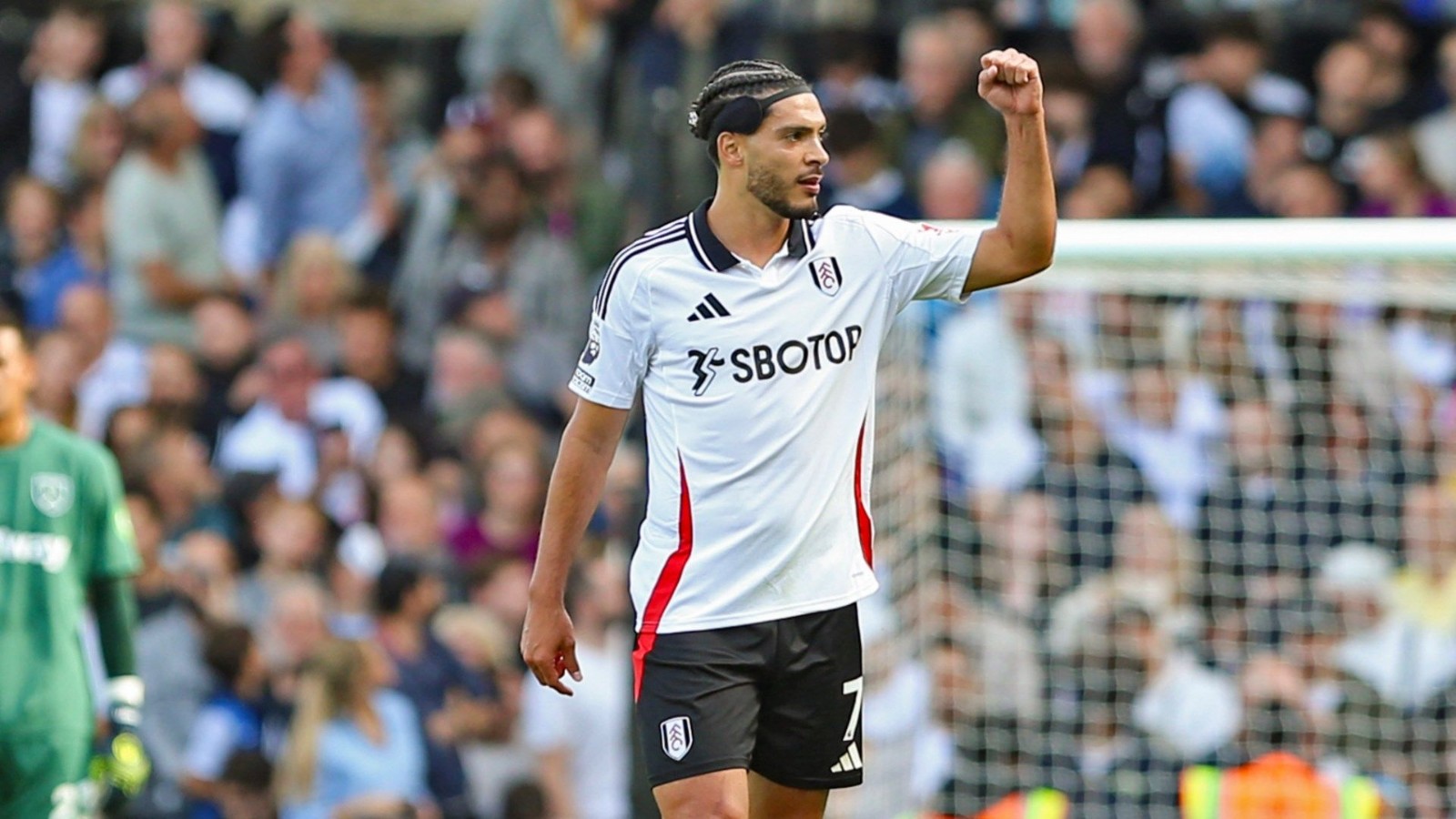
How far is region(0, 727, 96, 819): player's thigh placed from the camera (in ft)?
23.7

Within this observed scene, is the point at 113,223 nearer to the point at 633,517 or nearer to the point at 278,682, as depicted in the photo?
the point at 278,682

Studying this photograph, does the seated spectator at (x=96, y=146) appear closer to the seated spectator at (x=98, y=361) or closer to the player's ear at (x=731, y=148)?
the seated spectator at (x=98, y=361)

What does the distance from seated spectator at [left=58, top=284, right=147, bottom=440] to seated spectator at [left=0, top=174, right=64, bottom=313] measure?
1.68 ft

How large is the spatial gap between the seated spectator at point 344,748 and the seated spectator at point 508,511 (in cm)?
130

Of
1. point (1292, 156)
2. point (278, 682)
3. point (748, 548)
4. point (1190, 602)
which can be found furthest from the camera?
point (1292, 156)

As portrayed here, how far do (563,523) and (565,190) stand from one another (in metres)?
6.75

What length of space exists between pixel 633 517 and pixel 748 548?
2.91 meters

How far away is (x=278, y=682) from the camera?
9961mm

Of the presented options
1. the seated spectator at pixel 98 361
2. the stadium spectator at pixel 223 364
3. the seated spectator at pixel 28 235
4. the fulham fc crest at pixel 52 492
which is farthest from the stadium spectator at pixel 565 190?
the fulham fc crest at pixel 52 492

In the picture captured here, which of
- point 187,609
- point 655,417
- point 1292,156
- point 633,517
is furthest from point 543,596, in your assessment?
point 1292,156

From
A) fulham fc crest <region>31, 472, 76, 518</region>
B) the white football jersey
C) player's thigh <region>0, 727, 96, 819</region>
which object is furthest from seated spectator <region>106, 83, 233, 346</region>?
the white football jersey

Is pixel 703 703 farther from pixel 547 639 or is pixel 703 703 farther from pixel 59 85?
pixel 59 85

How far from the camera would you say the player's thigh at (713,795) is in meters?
5.46

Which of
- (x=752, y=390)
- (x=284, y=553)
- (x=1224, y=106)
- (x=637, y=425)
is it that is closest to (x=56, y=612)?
(x=752, y=390)
